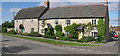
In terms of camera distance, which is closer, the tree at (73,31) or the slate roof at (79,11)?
the slate roof at (79,11)

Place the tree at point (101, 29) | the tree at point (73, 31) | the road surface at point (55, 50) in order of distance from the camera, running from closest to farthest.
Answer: the road surface at point (55, 50), the tree at point (101, 29), the tree at point (73, 31)

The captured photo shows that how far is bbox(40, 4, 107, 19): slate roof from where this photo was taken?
2457cm

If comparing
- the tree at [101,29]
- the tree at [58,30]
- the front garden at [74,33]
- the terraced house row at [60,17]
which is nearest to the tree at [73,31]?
the front garden at [74,33]

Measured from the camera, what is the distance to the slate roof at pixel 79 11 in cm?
2457

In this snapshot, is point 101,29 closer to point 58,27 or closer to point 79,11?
point 79,11

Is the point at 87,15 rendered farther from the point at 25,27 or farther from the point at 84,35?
the point at 25,27

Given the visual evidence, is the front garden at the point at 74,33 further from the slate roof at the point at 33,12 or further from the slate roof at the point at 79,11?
the slate roof at the point at 33,12

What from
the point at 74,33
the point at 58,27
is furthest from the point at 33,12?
the point at 74,33

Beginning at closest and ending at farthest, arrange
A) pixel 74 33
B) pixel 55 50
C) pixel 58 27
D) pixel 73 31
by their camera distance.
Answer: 1. pixel 55 50
2. pixel 73 31
3. pixel 74 33
4. pixel 58 27

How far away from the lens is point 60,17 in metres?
28.2

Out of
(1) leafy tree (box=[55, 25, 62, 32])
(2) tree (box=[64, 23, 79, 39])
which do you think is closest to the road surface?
(2) tree (box=[64, 23, 79, 39])

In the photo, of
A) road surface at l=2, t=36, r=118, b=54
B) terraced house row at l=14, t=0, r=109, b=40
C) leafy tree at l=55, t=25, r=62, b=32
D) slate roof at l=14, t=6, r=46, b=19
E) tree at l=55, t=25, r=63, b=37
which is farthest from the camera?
slate roof at l=14, t=6, r=46, b=19

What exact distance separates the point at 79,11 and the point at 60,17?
4901 millimetres

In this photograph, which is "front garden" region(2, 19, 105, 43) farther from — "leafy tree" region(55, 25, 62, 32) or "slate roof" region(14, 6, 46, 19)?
"slate roof" region(14, 6, 46, 19)
